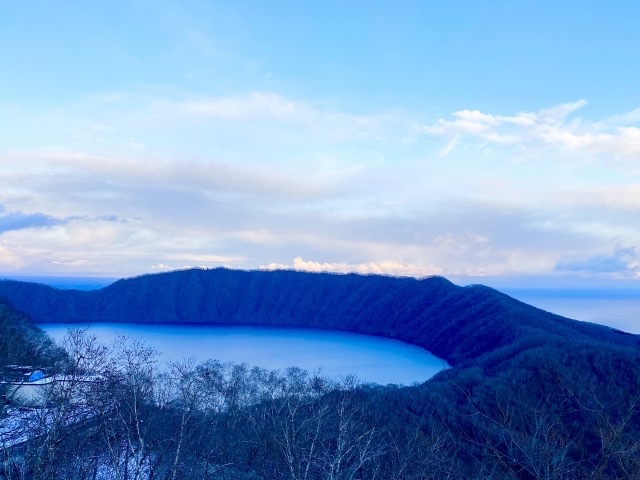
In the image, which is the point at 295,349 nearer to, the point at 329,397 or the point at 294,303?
the point at 294,303

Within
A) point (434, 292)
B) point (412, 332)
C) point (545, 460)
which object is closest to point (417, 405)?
point (545, 460)

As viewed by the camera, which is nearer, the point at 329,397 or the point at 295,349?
the point at 329,397

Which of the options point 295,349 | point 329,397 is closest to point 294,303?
point 295,349

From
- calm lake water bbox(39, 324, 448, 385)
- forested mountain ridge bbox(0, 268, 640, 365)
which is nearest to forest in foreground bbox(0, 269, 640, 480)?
forested mountain ridge bbox(0, 268, 640, 365)

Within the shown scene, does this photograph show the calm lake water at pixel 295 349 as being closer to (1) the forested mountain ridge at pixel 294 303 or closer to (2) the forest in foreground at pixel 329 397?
(1) the forested mountain ridge at pixel 294 303

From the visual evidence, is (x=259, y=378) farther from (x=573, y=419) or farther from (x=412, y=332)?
(x=412, y=332)

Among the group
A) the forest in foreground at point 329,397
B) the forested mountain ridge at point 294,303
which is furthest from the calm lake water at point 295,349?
the forest in foreground at point 329,397

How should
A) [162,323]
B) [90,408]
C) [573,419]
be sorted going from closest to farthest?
[90,408] → [573,419] → [162,323]
